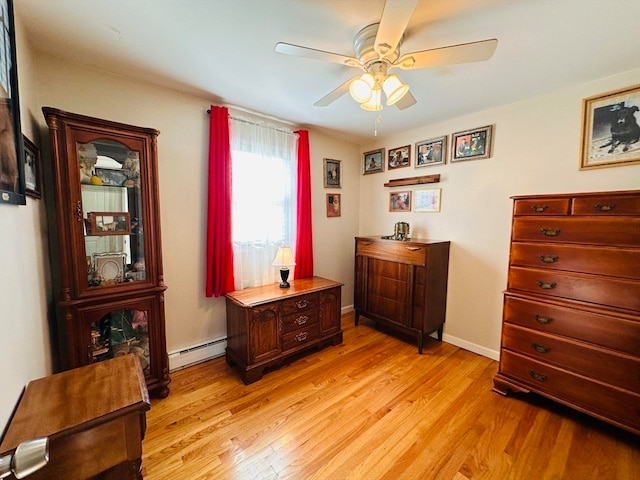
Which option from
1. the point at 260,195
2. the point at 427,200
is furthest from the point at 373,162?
the point at 260,195

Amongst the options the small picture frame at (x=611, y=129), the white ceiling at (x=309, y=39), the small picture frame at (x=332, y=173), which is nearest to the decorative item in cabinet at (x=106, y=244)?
the white ceiling at (x=309, y=39)

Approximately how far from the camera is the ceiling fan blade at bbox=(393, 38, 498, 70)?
1.15 m

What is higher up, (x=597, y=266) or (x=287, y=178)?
(x=287, y=178)

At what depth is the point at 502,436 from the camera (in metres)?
1.59

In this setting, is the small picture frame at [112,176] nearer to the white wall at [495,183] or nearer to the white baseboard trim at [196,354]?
the white baseboard trim at [196,354]

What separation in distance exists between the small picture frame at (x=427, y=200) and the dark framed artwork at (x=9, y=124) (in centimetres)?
306

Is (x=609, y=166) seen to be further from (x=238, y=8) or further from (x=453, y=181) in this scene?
(x=238, y=8)

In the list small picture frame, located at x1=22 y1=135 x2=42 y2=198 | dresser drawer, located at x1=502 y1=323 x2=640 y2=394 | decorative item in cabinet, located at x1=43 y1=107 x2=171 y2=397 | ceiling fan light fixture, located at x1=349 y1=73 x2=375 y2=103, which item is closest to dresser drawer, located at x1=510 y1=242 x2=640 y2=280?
dresser drawer, located at x1=502 y1=323 x2=640 y2=394

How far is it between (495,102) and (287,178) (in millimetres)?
2048

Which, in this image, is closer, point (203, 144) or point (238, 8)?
point (238, 8)

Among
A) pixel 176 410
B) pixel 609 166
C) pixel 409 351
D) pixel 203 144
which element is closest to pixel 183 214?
pixel 203 144

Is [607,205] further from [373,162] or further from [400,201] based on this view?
[373,162]

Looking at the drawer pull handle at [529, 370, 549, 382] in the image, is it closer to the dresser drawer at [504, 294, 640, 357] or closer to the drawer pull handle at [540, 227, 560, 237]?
the dresser drawer at [504, 294, 640, 357]

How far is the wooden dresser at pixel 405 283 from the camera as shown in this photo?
2.51 m
